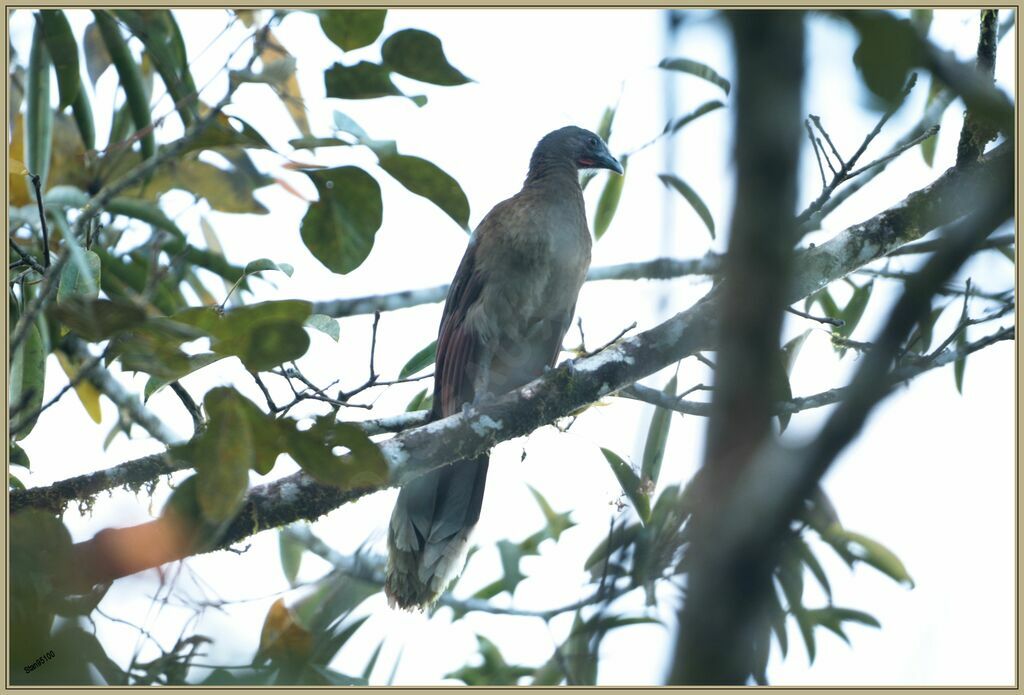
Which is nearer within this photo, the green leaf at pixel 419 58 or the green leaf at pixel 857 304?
the green leaf at pixel 419 58

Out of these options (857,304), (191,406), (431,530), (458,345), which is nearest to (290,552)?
(431,530)

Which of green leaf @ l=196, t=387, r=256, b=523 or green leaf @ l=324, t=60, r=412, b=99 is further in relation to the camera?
green leaf @ l=324, t=60, r=412, b=99

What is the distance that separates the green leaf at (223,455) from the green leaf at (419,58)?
1187 millimetres

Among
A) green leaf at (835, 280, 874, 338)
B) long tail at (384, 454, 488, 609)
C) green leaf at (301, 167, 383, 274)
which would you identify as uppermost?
green leaf at (835, 280, 874, 338)

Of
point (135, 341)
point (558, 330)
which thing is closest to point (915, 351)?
point (558, 330)

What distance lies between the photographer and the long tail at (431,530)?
3.66 m

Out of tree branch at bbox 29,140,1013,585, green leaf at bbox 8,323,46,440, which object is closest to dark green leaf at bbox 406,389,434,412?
tree branch at bbox 29,140,1013,585

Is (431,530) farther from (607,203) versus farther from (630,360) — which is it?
A: (607,203)

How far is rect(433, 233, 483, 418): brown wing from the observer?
13.0 ft

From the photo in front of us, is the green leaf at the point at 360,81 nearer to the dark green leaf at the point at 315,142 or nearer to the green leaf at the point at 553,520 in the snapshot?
the dark green leaf at the point at 315,142

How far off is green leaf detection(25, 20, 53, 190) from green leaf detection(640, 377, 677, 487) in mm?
2534

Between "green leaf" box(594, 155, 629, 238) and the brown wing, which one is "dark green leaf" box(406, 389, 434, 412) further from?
"green leaf" box(594, 155, 629, 238)

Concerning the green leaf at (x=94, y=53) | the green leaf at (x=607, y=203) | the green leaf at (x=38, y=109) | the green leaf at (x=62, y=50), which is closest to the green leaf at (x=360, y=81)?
the green leaf at (x=38, y=109)

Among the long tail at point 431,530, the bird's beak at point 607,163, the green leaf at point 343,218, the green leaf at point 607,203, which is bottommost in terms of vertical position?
the long tail at point 431,530
